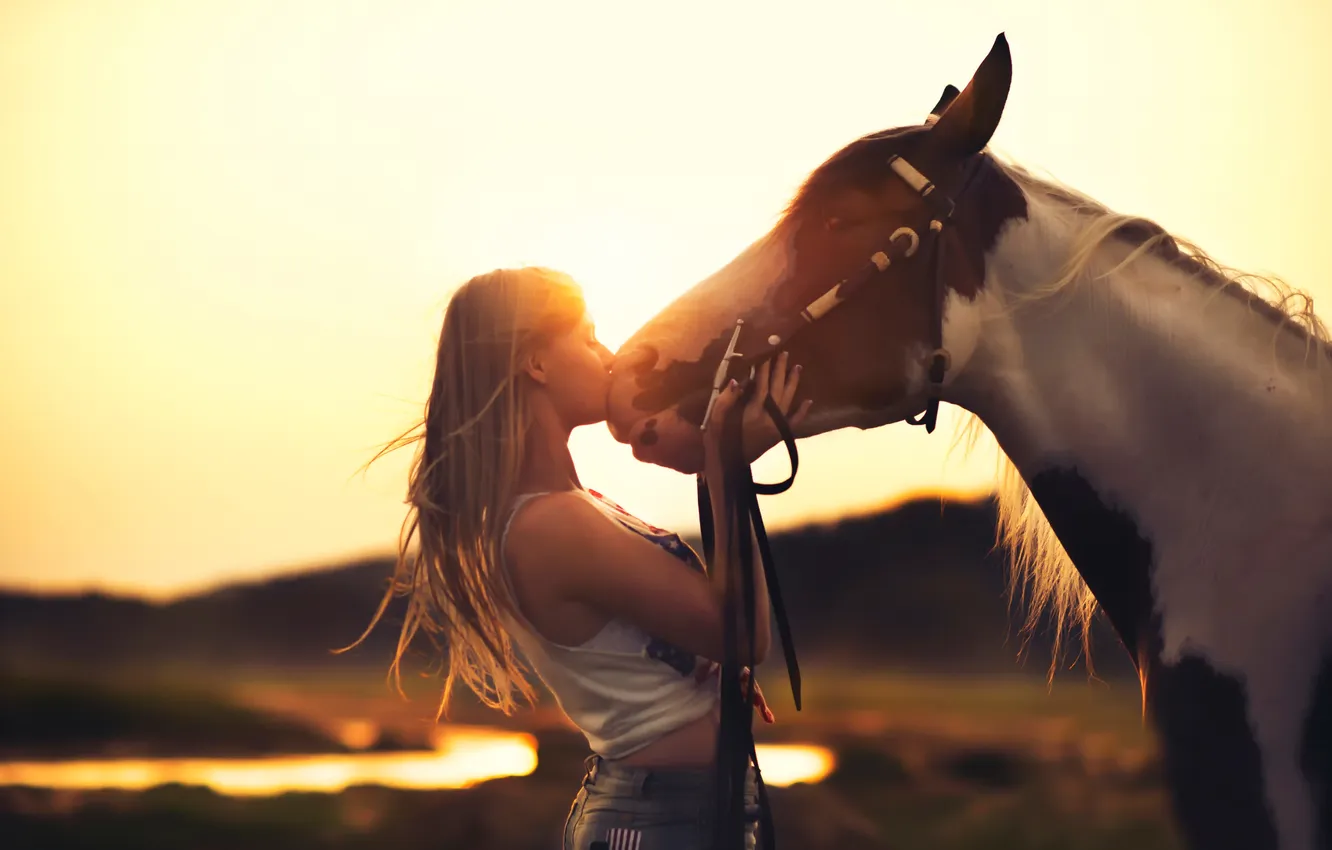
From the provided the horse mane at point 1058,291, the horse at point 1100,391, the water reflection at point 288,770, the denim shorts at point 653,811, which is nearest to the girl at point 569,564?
the denim shorts at point 653,811

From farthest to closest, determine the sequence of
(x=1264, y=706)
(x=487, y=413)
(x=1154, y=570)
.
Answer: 1. (x=487, y=413)
2. (x=1154, y=570)
3. (x=1264, y=706)

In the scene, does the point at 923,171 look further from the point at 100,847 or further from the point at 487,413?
the point at 100,847

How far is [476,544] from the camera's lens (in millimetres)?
1477

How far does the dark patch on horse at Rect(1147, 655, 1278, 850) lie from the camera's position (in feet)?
3.72

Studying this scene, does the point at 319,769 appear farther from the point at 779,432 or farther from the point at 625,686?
the point at 779,432

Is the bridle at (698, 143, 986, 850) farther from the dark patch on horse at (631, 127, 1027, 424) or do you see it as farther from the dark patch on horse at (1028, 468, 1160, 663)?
the dark patch on horse at (1028, 468, 1160, 663)

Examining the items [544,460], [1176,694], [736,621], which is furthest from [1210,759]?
[544,460]

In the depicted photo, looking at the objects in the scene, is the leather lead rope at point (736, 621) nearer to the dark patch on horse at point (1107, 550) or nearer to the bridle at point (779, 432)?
the bridle at point (779, 432)

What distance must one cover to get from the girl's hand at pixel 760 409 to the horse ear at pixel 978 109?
15.2 inches

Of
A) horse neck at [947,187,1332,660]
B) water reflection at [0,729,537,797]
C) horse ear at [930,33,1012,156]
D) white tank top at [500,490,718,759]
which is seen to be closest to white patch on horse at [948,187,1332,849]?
horse neck at [947,187,1332,660]

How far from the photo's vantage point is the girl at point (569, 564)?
1.33 meters

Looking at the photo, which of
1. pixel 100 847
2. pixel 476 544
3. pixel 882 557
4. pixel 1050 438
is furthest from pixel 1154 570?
pixel 100 847

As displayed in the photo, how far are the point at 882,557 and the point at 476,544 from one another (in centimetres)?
506

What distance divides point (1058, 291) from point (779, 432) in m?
0.43
